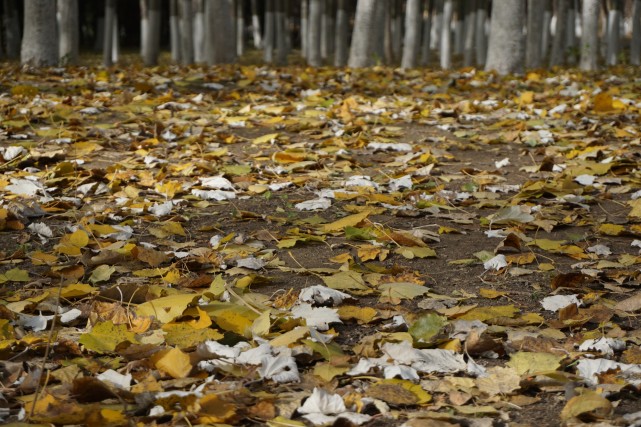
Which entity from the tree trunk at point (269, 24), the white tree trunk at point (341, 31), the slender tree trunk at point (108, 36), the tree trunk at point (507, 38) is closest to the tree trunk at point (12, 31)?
the tree trunk at point (269, 24)

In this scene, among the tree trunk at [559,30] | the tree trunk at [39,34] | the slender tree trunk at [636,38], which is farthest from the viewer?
the slender tree trunk at [636,38]

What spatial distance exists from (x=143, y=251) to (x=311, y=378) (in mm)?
1339

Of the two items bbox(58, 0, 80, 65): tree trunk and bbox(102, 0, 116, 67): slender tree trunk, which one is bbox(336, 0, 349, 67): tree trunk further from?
bbox(58, 0, 80, 65): tree trunk

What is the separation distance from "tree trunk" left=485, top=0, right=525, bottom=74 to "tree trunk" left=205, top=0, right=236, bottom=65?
467cm

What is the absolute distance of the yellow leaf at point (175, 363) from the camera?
2459 millimetres

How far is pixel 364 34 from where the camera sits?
13344 mm

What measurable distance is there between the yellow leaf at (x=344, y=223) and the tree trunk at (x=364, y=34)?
9.16 metres

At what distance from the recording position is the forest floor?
238 cm

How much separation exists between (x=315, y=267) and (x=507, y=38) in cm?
894

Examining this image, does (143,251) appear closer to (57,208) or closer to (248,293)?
(248,293)

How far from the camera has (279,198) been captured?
4.81 meters

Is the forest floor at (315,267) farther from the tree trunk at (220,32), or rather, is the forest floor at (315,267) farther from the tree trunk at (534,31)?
the tree trunk at (534,31)

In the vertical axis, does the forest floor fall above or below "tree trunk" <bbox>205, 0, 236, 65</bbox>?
below

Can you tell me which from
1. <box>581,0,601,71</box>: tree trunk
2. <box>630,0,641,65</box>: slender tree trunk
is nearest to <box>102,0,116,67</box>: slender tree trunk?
<box>581,0,601,71</box>: tree trunk
